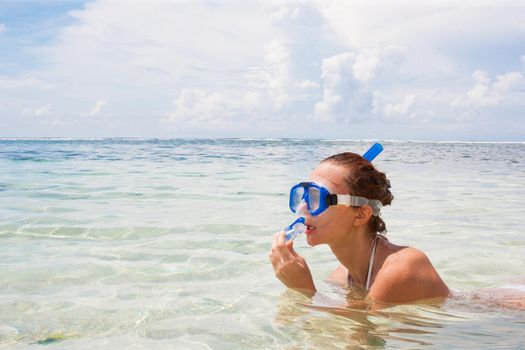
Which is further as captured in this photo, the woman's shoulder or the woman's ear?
the woman's ear

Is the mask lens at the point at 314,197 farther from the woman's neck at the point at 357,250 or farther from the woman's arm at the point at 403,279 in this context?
the woman's arm at the point at 403,279

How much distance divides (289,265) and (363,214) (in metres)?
0.51

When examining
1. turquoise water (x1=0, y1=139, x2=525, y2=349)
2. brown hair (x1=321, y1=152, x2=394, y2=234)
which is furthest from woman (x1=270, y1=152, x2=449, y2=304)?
turquoise water (x1=0, y1=139, x2=525, y2=349)

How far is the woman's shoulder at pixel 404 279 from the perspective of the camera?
9.87 ft

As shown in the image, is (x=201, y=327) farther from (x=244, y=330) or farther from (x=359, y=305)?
(x=359, y=305)

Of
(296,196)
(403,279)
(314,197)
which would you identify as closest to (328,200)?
(314,197)

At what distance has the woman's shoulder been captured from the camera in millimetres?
3010

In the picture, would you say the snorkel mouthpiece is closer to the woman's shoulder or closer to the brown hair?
the brown hair

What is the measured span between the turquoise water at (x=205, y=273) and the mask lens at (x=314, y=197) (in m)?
0.60

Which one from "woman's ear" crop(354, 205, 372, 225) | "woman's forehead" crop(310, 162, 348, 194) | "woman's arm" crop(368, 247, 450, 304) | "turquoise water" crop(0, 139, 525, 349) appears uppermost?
"woman's forehead" crop(310, 162, 348, 194)

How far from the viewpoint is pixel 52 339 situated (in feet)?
9.30

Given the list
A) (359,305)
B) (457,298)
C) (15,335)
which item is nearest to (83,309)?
(15,335)

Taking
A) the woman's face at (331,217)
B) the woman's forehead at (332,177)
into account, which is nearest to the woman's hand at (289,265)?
the woman's face at (331,217)

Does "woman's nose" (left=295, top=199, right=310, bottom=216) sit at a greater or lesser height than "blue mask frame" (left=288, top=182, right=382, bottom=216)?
lesser
